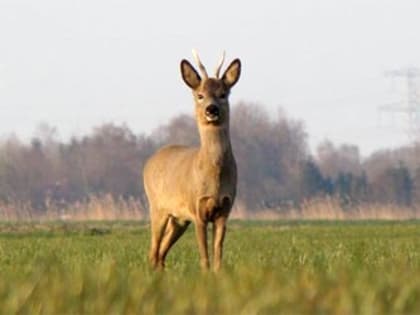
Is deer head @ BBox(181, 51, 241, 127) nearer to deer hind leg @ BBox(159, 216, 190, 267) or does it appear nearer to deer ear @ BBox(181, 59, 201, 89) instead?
deer ear @ BBox(181, 59, 201, 89)

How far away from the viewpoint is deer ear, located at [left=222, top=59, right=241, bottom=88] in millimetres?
13633

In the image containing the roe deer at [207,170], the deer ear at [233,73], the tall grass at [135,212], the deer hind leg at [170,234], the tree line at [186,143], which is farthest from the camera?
the tree line at [186,143]

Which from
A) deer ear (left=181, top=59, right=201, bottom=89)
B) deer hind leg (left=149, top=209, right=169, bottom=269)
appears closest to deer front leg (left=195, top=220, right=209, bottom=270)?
deer ear (left=181, top=59, right=201, bottom=89)

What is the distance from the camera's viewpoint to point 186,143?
3780 inches

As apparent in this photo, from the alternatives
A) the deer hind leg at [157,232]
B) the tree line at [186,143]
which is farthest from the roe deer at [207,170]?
the tree line at [186,143]

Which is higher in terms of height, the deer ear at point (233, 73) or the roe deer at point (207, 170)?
the deer ear at point (233, 73)

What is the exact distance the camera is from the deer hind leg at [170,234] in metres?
14.6

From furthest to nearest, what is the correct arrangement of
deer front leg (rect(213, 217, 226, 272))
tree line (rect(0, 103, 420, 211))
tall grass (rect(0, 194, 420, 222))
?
tree line (rect(0, 103, 420, 211)) → tall grass (rect(0, 194, 420, 222)) → deer front leg (rect(213, 217, 226, 272))

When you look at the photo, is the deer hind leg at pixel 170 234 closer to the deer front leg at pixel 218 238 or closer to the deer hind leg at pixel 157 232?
the deer hind leg at pixel 157 232

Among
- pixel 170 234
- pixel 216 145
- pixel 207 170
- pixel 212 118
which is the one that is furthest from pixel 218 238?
pixel 170 234

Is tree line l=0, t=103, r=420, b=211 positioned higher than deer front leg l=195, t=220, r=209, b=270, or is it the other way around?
tree line l=0, t=103, r=420, b=211

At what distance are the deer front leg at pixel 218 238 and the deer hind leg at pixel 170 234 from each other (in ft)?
5.64

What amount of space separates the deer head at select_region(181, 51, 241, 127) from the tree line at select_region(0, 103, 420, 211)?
73.9m

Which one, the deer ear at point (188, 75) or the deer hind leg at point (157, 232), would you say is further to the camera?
the deer hind leg at point (157, 232)
